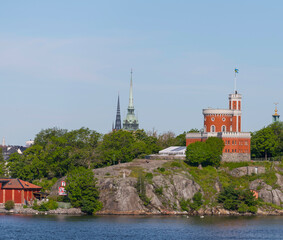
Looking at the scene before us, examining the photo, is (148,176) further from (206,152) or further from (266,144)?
(266,144)

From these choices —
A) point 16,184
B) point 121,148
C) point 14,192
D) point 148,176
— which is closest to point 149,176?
point 148,176

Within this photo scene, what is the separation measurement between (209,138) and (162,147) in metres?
24.4

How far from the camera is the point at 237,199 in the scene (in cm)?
14538

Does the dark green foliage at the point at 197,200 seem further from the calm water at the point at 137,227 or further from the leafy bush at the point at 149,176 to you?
the leafy bush at the point at 149,176

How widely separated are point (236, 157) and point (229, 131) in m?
7.11

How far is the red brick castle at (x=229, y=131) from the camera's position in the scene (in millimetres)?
162625

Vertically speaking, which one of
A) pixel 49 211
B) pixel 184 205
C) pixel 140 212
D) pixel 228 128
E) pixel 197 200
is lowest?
pixel 49 211

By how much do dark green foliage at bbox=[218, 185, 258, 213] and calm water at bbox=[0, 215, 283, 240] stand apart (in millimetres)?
5686

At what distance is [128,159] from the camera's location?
559 feet

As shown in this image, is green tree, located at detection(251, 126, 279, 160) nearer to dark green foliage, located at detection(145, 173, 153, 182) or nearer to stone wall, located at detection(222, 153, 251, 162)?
stone wall, located at detection(222, 153, 251, 162)

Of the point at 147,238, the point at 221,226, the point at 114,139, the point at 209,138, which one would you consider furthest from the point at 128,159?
the point at 147,238

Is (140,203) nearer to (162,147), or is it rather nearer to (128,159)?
(128,159)

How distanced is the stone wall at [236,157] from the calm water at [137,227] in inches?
991

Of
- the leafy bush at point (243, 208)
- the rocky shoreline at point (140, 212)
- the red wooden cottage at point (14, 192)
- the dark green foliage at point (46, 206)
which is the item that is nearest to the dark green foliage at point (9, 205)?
the rocky shoreline at point (140, 212)
